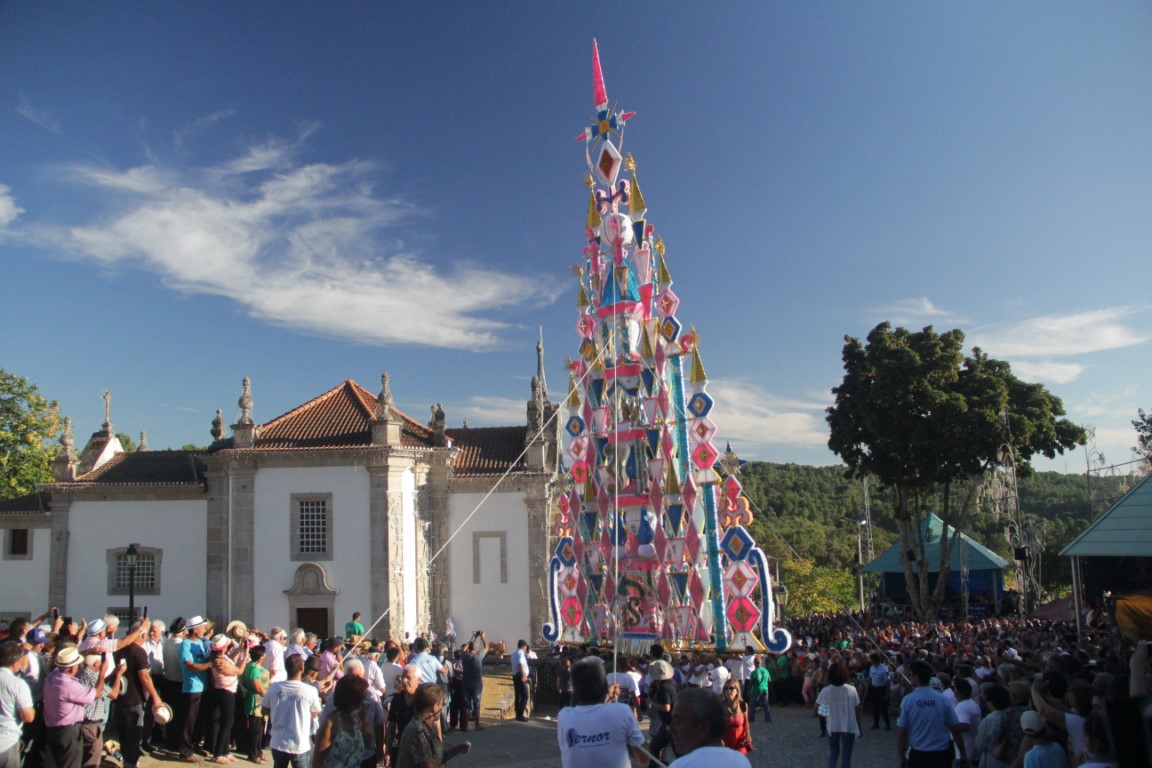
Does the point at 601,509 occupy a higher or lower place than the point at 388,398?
lower

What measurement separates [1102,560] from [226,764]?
22763 mm

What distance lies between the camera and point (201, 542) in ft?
88.5

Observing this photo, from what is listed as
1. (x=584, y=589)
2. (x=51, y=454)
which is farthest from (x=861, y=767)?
(x=51, y=454)

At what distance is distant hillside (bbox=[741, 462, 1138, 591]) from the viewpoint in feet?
167

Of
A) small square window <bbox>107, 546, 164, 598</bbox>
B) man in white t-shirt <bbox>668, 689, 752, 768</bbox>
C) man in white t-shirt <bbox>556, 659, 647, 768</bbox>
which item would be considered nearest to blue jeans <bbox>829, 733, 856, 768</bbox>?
man in white t-shirt <bbox>556, 659, 647, 768</bbox>

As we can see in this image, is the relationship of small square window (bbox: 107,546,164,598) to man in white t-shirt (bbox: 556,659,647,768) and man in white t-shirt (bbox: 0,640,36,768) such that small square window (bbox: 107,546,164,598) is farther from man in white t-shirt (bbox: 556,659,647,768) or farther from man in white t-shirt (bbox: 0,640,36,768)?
man in white t-shirt (bbox: 556,659,647,768)

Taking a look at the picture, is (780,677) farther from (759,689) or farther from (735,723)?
(735,723)

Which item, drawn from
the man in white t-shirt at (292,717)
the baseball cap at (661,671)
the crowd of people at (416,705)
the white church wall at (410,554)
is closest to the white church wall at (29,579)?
the white church wall at (410,554)

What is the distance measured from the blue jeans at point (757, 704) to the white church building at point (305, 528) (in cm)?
1038

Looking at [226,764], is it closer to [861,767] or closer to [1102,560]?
[861,767]

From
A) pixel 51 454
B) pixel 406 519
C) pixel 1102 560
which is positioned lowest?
pixel 1102 560

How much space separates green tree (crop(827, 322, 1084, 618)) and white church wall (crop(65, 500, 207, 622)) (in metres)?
21.4

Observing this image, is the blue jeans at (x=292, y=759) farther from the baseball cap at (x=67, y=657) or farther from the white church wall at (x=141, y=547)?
the white church wall at (x=141, y=547)

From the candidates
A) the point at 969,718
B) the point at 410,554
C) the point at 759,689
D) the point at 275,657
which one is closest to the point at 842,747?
the point at 969,718
